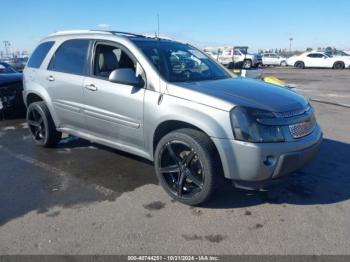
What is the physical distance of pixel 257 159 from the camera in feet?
11.4

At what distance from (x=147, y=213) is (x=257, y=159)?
1273 millimetres

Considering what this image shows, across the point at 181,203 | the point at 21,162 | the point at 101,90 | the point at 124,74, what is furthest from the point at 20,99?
the point at 181,203

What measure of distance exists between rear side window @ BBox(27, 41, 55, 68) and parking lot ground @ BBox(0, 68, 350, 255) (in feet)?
5.39

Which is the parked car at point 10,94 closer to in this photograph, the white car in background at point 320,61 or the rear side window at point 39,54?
the rear side window at point 39,54

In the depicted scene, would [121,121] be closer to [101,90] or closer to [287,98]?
[101,90]

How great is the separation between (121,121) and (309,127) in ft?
7.24

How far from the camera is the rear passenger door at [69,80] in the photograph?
507 cm

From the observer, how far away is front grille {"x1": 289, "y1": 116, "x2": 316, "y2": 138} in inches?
146

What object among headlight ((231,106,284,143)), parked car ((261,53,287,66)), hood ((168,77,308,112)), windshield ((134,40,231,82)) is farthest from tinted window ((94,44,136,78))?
parked car ((261,53,287,66))

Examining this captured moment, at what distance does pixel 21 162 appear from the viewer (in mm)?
5508

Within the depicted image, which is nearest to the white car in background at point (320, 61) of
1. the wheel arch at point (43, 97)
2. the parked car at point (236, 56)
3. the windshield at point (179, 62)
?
the parked car at point (236, 56)

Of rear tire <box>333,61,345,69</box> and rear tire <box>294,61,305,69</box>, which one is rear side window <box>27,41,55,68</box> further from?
rear tire <box>294,61,305,69</box>

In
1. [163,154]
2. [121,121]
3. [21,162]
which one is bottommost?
[21,162]

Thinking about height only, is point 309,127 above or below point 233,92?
below
